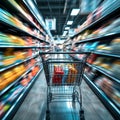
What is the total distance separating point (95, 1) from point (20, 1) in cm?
250

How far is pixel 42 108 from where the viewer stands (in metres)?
2.09

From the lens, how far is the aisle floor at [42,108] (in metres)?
1.84

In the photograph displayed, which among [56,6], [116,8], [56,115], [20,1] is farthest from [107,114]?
[56,6]

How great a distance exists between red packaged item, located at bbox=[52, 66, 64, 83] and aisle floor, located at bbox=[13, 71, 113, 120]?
0.62 m

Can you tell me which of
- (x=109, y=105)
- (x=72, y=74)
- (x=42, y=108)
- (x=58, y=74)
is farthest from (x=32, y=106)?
(x=109, y=105)

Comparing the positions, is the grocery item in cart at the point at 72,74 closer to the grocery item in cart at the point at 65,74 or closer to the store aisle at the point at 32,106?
the grocery item in cart at the point at 65,74

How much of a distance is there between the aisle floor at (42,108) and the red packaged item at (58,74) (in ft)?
2.02

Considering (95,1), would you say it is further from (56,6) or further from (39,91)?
(56,6)

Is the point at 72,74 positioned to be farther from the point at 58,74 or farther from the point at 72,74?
the point at 58,74

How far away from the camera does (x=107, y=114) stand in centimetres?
189

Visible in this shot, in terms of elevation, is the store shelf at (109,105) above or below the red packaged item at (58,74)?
below

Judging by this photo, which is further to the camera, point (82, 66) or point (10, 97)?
point (10, 97)

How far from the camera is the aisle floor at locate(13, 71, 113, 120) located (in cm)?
184

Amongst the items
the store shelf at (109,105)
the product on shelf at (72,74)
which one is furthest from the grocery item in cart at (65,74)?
the store shelf at (109,105)
